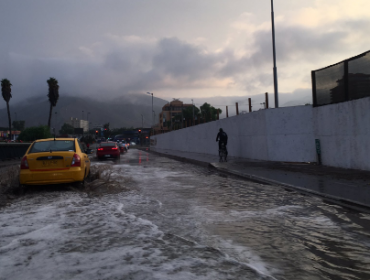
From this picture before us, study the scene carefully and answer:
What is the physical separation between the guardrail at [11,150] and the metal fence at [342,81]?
66.5ft

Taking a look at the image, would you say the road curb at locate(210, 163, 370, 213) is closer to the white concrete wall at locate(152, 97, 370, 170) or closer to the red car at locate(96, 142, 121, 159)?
the white concrete wall at locate(152, 97, 370, 170)

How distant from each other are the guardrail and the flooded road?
62.5 ft

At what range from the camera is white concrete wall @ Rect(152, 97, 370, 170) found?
40.6ft

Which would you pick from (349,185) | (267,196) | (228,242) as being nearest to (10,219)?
(228,242)

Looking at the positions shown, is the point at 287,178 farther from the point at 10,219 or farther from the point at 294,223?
the point at 10,219

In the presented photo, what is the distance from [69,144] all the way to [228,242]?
696 cm

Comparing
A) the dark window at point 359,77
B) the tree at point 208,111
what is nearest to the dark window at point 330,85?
the dark window at point 359,77

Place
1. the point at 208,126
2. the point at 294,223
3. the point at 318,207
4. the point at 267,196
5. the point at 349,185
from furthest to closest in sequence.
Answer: the point at 208,126 → the point at 349,185 → the point at 267,196 → the point at 318,207 → the point at 294,223

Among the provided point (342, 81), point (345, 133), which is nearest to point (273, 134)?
point (345, 133)

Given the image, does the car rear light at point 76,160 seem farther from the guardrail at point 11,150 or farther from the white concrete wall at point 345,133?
the guardrail at point 11,150

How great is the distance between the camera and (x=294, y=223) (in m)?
5.79

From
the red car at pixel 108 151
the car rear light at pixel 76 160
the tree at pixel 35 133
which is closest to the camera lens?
the car rear light at pixel 76 160

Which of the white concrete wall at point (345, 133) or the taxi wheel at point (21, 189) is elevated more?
the white concrete wall at point (345, 133)

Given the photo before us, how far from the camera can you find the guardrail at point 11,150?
25.1m
